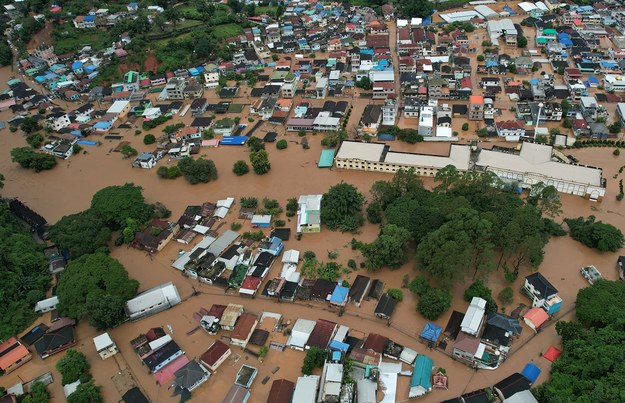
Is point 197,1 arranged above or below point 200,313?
above

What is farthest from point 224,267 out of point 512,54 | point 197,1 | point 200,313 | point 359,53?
point 197,1

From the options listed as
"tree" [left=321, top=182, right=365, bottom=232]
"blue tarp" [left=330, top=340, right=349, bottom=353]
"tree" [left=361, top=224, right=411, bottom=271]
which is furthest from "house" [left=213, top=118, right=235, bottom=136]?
"blue tarp" [left=330, top=340, right=349, bottom=353]

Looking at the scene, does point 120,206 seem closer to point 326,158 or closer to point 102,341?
point 102,341

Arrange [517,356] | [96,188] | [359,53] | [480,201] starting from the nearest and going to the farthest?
[517,356] → [480,201] → [96,188] → [359,53]

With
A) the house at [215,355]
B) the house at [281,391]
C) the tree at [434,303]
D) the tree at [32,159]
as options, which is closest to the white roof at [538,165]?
the tree at [434,303]

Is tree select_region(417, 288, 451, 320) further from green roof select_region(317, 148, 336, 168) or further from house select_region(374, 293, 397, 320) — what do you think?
green roof select_region(317, 148, 336, 168)

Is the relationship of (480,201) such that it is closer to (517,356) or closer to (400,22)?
(517,356)
